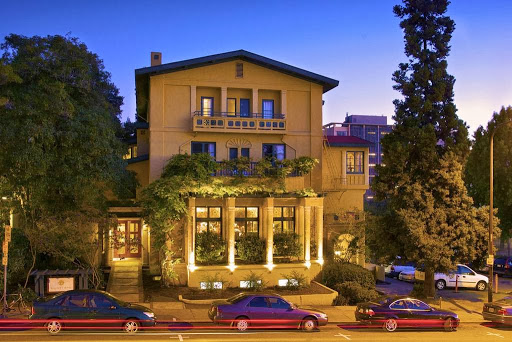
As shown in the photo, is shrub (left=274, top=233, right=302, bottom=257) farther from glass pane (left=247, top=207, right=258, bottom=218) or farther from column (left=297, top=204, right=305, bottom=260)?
glass pane (left=247, top=207, right=258, bottom=218)

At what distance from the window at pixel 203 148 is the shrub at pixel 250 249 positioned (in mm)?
5432

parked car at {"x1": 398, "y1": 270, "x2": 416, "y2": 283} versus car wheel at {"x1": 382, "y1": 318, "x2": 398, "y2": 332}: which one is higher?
car wheel at {"x1": 382, "y1": 318, "x2": 398, "y2": 332}

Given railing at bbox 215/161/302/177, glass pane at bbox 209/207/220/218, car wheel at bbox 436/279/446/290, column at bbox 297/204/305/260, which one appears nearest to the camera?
railing at bbox 215/161/302/177

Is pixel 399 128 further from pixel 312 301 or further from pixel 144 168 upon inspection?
pixel 144 168

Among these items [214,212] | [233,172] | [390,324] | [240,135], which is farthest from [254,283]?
[240,135]

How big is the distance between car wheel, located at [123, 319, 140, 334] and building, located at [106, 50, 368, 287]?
344 inches

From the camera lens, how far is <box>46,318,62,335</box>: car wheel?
1573 centimetres

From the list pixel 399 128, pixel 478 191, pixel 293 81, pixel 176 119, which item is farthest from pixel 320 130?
pixel 478 191

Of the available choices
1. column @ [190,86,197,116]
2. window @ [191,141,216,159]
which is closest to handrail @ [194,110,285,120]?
column @ [190,86,197,116]

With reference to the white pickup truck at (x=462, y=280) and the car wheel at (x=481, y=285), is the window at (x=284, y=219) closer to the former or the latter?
the white pickup truck at (x=462, y=280)

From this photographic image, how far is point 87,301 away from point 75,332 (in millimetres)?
1037

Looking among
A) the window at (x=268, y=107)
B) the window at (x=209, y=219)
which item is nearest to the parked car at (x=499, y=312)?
the window at (x=209, y=219)

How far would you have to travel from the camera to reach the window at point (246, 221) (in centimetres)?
2742

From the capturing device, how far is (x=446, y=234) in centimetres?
2309
